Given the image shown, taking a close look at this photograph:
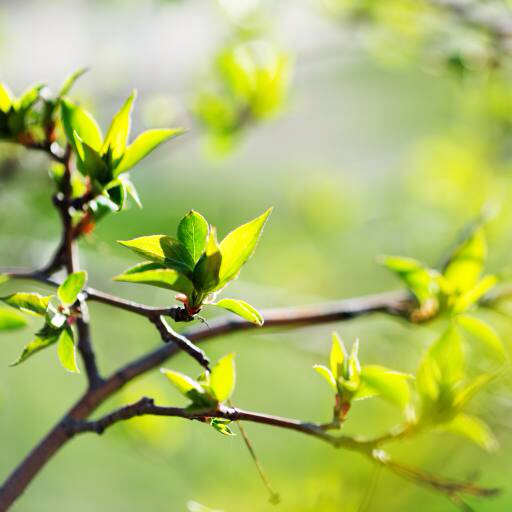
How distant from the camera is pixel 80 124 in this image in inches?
17.7

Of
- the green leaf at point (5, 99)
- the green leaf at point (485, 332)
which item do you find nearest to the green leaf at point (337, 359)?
the green leaf at point (485, 332)

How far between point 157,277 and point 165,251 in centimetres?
1

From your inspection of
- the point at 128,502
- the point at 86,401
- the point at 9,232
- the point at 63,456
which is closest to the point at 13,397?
the point at 63,456

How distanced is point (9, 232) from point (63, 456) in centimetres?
143

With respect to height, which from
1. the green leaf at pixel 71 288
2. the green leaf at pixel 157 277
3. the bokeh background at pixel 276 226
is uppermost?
the green leaf at pixel 157 277

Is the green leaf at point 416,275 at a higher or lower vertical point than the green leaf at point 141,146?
lower

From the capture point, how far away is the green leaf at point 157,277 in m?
0.36

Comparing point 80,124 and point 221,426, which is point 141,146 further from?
point 221,426

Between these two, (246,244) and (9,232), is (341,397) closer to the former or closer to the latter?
(246,244)

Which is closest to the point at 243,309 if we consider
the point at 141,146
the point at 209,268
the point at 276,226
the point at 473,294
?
the point at 209,268

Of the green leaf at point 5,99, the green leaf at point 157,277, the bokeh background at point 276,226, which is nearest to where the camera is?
the green leaf at point 157,277

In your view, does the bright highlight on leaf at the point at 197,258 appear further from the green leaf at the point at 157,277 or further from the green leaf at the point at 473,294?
the green leaf at the point at 473,294

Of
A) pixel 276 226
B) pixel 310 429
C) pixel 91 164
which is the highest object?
pixel 91 164

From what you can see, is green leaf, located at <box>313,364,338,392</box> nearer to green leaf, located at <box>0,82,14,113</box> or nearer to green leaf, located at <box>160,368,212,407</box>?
green leaf, located at <box>160,368,212,407</box>
